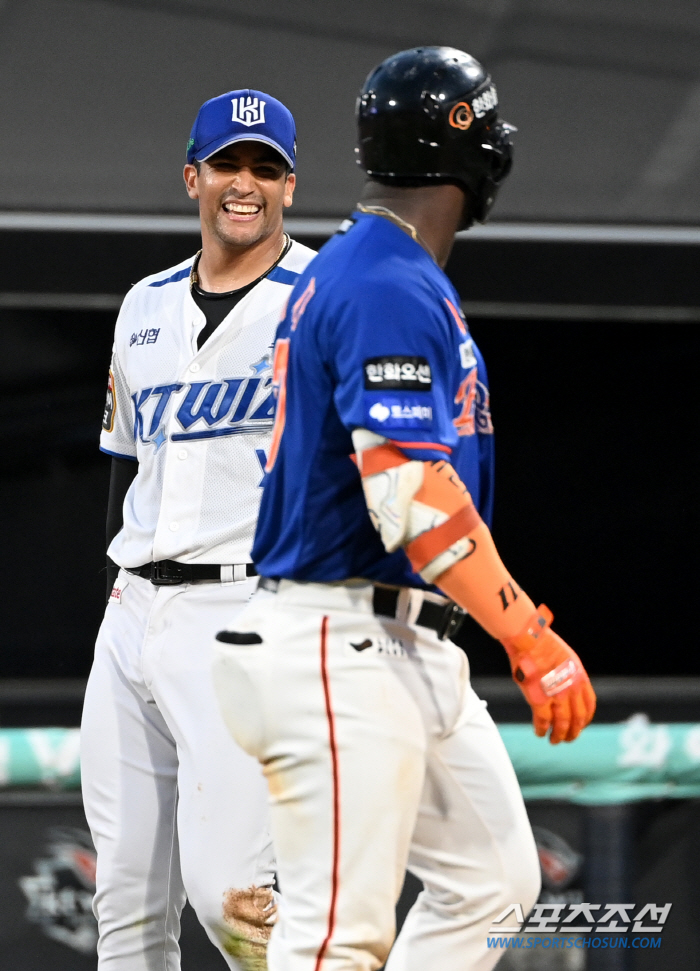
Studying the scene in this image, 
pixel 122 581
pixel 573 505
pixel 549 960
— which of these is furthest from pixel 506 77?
pixel 549 960

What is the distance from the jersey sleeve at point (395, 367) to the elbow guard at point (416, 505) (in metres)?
0.02

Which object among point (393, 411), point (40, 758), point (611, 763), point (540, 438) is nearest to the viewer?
point (393, 411)

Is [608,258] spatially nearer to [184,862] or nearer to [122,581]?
[122,581]

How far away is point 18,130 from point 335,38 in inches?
43.4

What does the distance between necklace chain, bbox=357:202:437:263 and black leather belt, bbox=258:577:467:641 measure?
445 millimetres

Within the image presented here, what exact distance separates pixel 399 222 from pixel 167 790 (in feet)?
3.65

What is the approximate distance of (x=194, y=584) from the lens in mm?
2066

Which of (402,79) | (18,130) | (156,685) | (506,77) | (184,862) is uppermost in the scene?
(506,77)

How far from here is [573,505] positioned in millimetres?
4070

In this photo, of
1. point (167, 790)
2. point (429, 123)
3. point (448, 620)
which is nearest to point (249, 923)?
point (167, 790)

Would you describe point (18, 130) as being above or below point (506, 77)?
below

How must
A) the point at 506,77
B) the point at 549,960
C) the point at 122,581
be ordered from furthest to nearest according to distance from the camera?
the point at 506,77
the point at 549,960
the point at 122,581

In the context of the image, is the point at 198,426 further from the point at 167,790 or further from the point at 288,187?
the point at 167,790

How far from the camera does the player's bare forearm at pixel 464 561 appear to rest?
1418 millimetres
